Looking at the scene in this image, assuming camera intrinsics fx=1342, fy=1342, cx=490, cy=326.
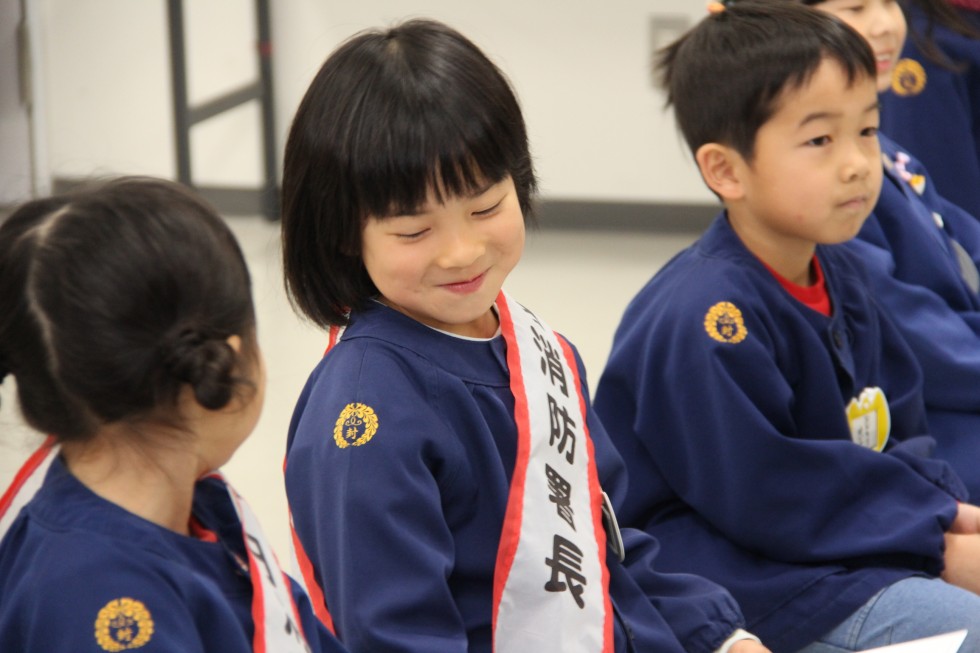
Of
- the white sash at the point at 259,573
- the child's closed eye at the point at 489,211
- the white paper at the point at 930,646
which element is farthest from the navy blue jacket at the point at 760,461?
the white sash at the point at 259,573

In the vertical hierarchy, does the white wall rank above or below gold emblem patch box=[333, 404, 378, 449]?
below

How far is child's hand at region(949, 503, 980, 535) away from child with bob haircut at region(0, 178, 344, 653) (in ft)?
2.99

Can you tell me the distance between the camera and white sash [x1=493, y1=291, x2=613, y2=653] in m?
1.22

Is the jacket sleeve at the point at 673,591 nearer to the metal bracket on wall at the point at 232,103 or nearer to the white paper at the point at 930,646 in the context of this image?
the white paper at the point at 930,646

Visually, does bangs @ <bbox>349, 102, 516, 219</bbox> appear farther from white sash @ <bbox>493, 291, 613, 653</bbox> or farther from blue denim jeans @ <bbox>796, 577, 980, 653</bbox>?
blue denim jeans @ <bbox>796, 577, 980, 653</bbox>

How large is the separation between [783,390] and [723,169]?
0.98 ft

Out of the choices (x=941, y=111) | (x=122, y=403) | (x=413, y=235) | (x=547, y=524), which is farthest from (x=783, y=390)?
(x=941, y=111)

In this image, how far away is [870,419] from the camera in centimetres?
164

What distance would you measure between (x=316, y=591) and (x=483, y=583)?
16cm

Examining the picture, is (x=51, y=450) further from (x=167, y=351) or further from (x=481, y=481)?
A: (x=481, y=481)

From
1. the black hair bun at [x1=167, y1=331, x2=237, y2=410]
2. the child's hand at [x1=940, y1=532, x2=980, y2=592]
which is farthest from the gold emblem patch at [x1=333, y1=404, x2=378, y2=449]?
the child's hand at [x1=940, y1=532, x2=980, y2=592]

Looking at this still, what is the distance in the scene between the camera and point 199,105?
4.06 m

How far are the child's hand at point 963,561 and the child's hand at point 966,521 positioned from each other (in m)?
0.02

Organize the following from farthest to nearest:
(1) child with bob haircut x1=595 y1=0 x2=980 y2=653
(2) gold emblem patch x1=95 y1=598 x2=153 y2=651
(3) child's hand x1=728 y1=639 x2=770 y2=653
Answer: (1) child with bob haircut x1=595 y1=0 x2=980 y2=653
(3) child's hand x1=728 y1=639 x2=770 y2=653
(2) gold emblem patch x1=95 y1=598 x2=153 y2=651
